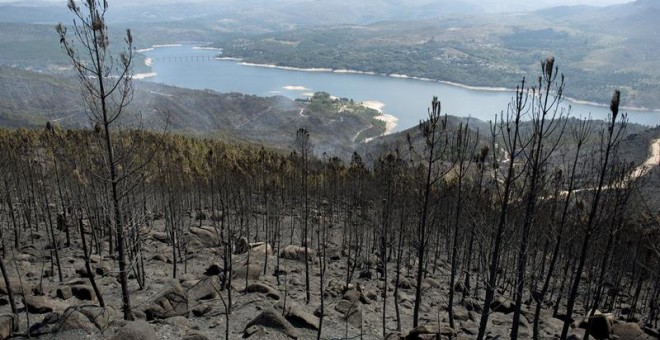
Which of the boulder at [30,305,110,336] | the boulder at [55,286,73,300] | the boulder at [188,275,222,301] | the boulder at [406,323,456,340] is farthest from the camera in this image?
the boulder at [188,275,222,301]

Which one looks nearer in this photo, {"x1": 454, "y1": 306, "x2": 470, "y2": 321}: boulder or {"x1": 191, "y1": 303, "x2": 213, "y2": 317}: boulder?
{"x1": 191, "y1": 303, "x2": 213, "y2": 317}: boulder

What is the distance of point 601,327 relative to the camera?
25.3 meters

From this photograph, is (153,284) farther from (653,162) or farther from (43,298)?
(653,162)

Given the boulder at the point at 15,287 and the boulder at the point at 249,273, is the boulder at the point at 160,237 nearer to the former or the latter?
the boulder at the point at 249,273

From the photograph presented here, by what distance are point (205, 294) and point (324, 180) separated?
38949 mm

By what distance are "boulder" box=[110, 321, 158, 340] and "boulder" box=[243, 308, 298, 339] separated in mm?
6343

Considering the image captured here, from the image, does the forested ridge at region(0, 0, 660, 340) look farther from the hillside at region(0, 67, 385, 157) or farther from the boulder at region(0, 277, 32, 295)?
the hillside at region(0, 67, 385, 157)

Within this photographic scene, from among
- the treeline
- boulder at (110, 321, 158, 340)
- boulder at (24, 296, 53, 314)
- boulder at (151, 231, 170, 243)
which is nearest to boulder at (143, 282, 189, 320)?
the treeline

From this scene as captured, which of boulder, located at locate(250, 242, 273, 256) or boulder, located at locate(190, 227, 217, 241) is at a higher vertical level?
boulder, located at locate(250, 242, 273, 256)

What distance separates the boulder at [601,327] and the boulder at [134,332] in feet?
73.3

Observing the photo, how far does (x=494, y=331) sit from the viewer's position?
93.6ft

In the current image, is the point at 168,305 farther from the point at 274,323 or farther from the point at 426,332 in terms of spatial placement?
the point at 426,332

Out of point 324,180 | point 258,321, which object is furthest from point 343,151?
point 258,321

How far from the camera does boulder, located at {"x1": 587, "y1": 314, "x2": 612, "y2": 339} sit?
82.4 feet
